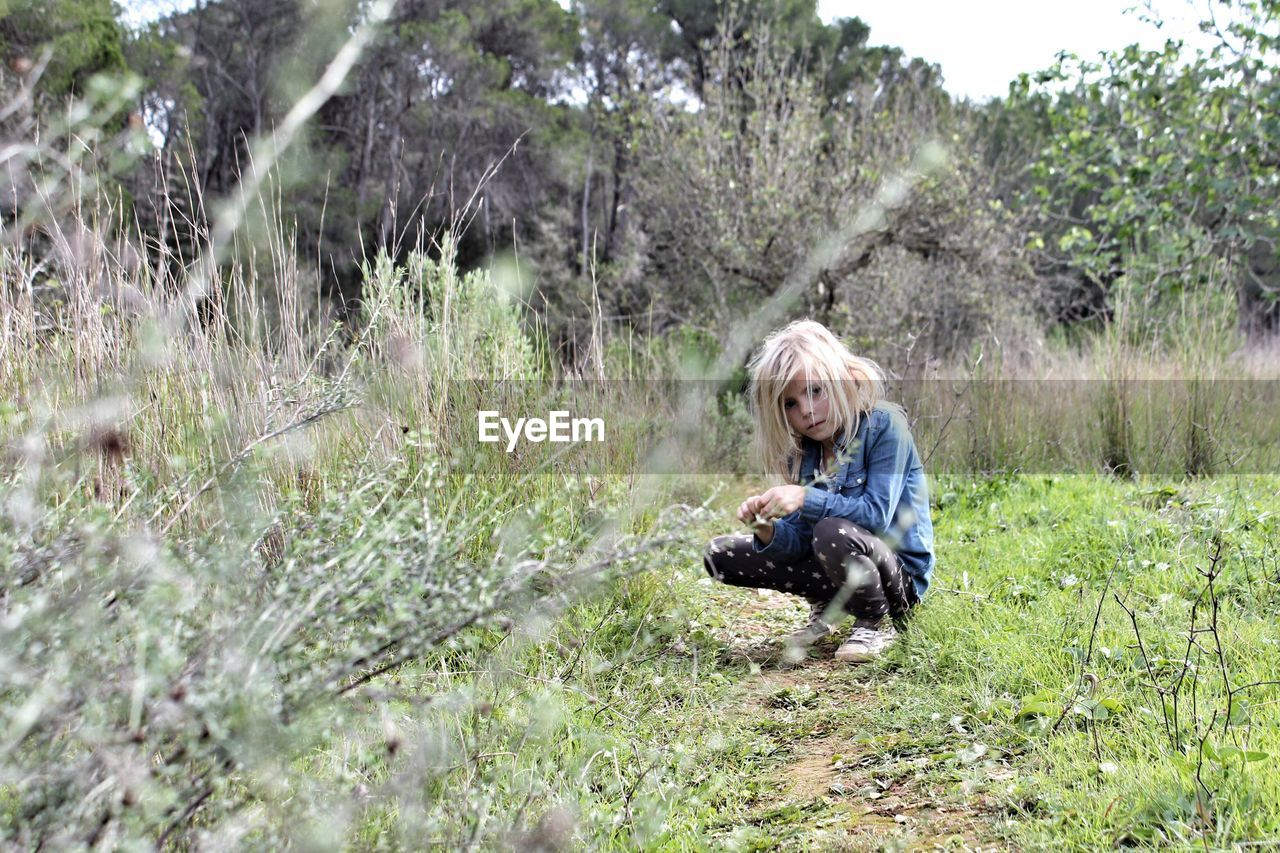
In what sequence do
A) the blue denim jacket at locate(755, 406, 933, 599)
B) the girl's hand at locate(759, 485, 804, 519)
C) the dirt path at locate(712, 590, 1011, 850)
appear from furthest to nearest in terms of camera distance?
1. the blue denim jacket at locate(755, 406, 933, 599)
2. the girl's hand at locate(759, 485, 804, 519)
3. the dirt path at locate(712, 590, 1011, 850)

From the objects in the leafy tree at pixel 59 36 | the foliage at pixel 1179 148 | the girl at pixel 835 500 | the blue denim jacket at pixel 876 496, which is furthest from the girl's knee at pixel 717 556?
the leafy tree at pixel 59 36

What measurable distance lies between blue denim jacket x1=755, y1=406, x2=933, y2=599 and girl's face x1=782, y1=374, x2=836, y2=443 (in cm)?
8

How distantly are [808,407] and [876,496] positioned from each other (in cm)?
35

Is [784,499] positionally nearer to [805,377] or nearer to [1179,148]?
[805,377]

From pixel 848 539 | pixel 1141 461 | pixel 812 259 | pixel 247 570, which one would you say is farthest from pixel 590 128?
pixel 247 570

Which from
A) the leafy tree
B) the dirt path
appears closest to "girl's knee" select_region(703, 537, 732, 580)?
the dirt path

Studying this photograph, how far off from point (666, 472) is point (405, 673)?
2346 mm

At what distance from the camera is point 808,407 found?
296 centimetres

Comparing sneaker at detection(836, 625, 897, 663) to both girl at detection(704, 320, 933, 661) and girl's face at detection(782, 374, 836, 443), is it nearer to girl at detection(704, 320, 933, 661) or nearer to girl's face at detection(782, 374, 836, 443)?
girl at detection(704, 320, 933, 661)

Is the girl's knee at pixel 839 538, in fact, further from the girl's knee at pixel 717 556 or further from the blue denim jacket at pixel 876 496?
the girl's knee at pixel 717 556

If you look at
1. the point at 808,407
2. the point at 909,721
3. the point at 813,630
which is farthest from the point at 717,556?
the point at 909,721

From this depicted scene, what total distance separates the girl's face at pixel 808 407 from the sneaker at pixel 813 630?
606mm

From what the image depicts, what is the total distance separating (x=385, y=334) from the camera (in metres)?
3.54

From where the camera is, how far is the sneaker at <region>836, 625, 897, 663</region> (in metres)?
2.94
